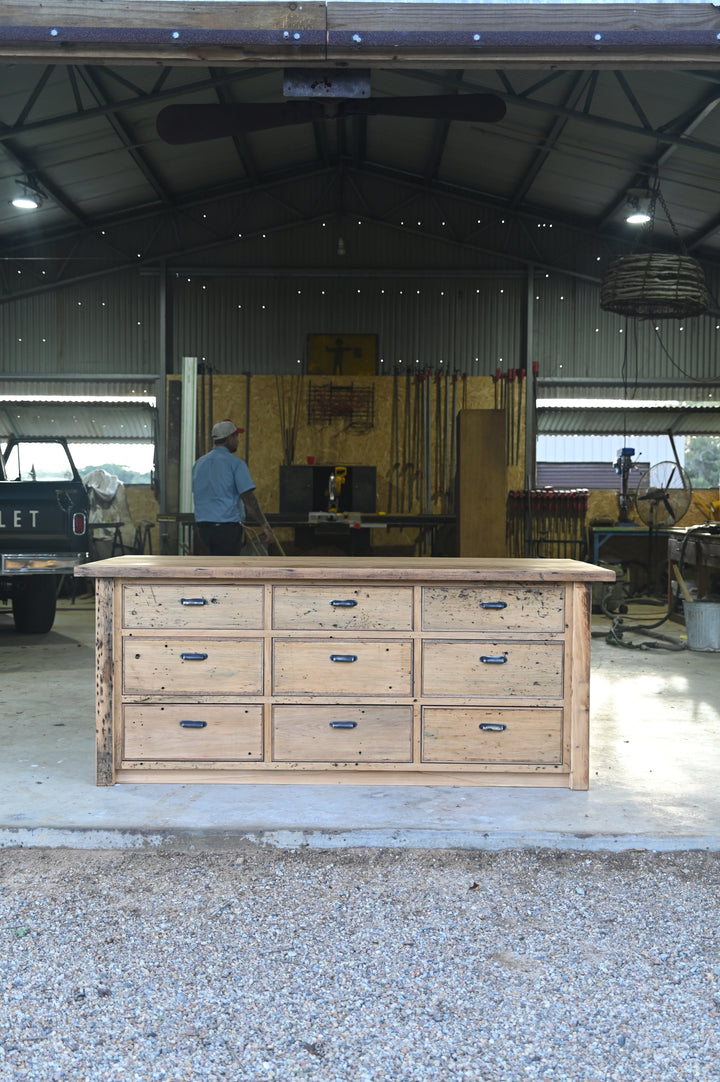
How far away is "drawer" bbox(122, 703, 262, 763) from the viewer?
3.74m

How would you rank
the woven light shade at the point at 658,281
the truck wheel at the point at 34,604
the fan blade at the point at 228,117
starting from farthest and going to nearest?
the truck wheel at the point at 34,604
the woven light shade at the point at 658,281
the fan blade at the point at 228,117

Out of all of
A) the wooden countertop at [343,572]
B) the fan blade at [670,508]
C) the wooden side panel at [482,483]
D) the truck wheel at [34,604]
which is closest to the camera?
the wooden countertop at [343,572]

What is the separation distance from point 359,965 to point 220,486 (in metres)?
4.70

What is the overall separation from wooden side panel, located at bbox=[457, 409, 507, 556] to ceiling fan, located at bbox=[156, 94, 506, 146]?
7050mm

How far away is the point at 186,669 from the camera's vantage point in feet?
12.3

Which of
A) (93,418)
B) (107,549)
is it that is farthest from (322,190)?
(107,549)

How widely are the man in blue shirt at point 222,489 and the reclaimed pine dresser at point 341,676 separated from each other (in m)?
3.01

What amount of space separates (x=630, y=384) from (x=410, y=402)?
3.36 metres

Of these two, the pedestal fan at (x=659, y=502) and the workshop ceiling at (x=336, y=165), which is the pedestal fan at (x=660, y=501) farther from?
the workshop ceiling at (x=336, y=165)

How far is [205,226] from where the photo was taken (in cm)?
1337

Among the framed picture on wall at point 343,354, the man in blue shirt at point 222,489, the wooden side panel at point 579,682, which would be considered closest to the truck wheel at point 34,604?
the man in blue shirt at point 222,489

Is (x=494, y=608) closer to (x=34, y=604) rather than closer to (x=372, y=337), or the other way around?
(x=34, y=604)

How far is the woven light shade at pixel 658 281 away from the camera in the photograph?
7.30 m

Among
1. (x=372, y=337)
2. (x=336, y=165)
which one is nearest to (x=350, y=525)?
(x=372, y=337)
